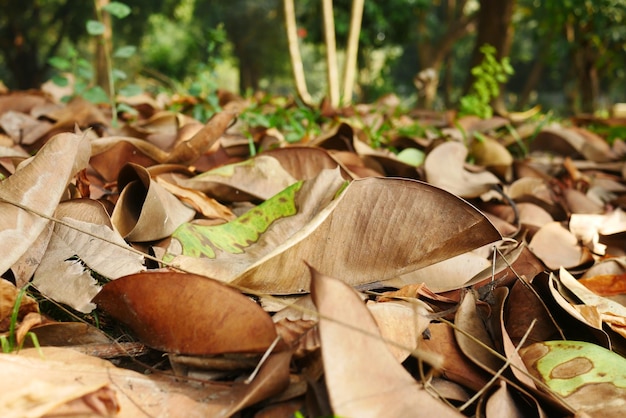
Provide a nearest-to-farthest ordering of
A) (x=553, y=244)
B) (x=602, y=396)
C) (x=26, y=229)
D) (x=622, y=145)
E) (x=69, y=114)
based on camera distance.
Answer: (x=602, y=396) → (x=26, y=229) → (x=553, y=244) → (x=69, y=114) → (x=622, y=145)

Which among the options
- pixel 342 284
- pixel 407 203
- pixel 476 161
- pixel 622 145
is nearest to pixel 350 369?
pixel 342 284

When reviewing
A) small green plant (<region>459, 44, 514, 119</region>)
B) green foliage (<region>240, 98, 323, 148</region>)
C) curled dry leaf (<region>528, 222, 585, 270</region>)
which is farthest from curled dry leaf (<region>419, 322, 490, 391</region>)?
small green plant (<region>459, 44, 514, 119</region>)

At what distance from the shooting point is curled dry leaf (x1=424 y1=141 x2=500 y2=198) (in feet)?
3.84

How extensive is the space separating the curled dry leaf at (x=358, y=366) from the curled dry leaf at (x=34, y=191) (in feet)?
1.28

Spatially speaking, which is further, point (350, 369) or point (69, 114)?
point (69, 114)

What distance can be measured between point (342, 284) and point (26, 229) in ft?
1.36

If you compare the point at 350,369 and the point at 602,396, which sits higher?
the point at 350,369

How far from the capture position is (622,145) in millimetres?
1986

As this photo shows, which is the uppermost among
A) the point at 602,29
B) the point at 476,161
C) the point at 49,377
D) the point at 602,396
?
the point at 49,377

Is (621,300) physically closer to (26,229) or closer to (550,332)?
(550,332)

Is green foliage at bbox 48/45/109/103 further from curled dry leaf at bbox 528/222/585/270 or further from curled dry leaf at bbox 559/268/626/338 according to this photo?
curled dry leaf at bbox 559/268/626/338

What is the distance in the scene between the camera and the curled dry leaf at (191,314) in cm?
56

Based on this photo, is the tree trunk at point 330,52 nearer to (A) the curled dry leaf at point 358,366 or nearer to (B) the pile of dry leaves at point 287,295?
(B) the pile of dry leaves at point 287,295

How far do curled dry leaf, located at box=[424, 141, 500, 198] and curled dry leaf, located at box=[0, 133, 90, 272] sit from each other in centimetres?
67
